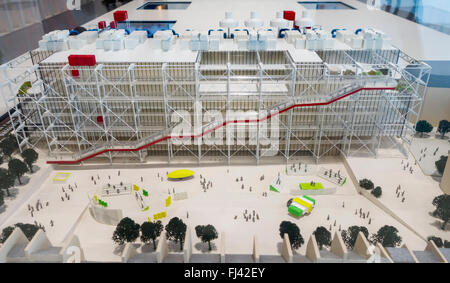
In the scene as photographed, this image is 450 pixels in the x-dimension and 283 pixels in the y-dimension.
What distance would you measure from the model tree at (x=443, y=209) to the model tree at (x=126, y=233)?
548 inches

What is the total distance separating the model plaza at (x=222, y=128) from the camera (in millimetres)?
19125

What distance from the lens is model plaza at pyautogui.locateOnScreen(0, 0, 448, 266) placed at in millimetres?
19125

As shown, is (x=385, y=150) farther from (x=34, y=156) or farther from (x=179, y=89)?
(x=34, y=156)

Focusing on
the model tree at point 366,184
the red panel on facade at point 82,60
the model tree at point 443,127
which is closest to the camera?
the model tree at point 366,184

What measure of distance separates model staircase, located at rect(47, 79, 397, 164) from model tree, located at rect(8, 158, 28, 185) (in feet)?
7.05

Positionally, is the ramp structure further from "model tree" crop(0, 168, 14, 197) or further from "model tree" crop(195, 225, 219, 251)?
"model tree" crop(195, 225, 219, 251)

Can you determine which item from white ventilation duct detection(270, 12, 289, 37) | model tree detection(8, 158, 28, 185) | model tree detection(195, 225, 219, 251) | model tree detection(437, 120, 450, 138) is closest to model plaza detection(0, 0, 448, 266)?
model tree detection(8, 158, 28, 185)

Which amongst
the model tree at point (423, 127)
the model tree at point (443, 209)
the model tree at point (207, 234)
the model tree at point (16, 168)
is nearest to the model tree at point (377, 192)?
the model tree at point (443, 209)

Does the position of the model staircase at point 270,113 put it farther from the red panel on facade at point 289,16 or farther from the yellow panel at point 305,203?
the red panel on facade at point 289,16

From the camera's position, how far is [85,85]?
21.7 meters

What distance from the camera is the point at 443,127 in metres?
23.8
